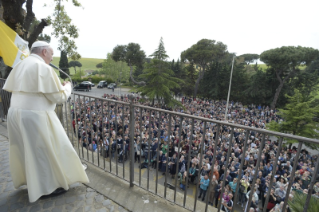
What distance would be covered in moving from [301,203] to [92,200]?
92.4 inches

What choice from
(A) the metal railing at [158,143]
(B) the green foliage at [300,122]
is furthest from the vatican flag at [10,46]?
(B) the green foliage at [300,122]

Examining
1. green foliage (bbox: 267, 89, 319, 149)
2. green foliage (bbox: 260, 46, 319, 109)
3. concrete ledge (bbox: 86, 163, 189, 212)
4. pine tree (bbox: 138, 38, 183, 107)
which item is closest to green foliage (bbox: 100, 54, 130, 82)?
pine tree (bbox: 138, 38, 183, 107)

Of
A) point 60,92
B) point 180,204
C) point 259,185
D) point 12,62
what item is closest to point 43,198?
point 60,92

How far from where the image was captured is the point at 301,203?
5.56ft

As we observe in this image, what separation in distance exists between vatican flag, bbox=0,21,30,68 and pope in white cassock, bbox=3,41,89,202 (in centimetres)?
318

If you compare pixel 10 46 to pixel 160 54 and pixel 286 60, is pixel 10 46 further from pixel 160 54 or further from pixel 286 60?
pixel 286 60

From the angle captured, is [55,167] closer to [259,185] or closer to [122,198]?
[122,198]

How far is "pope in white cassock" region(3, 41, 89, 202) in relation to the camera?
5.98ft

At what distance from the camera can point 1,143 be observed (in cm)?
372

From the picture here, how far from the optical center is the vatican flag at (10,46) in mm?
4090

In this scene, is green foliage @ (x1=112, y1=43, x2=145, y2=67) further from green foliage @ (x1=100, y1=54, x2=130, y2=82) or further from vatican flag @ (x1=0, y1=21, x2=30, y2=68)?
vatican flag @ (x1=0, y1=21, x2=30, y2=68)

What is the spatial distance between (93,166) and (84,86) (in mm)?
40821

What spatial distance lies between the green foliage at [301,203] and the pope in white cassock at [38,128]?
2437 millimetres

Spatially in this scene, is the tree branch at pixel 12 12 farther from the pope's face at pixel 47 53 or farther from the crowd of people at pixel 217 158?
the pope's face at pixel 47 53
